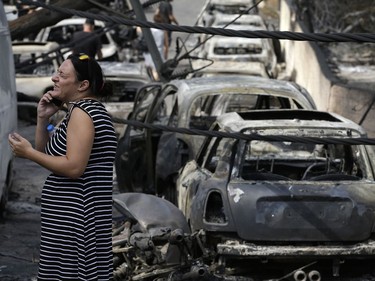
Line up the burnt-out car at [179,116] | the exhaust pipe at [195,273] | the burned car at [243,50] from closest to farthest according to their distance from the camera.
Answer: the exhaust pipe at [195,273] → the burnt-out car at [179,116] → the burned car at [243,50]

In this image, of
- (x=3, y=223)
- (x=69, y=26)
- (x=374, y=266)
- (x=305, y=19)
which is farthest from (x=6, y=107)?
(x=69, y=26)

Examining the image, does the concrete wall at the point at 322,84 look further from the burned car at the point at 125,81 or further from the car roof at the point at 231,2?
the car roof at the point at 231,2

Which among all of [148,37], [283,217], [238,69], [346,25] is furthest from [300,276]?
[346,25]

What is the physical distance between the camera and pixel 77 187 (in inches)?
207

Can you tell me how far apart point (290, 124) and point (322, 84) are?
349 inches

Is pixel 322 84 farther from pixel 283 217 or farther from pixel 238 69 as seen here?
pixel 283 217

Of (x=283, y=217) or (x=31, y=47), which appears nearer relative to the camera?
(x=283, y=217)

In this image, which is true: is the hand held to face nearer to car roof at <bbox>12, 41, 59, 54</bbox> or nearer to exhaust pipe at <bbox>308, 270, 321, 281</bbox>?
exhaust pipe at <bbox>308, 270, 321, 281</bbox>

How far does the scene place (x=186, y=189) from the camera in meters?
8.97

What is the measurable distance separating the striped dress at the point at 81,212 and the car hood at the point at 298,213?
2.74 m

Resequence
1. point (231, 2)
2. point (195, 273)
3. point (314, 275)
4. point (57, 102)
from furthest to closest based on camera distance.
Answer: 1. point (231, 2)
2. point (314, 275)
3. point (195, 273)
4. point (57, 102)

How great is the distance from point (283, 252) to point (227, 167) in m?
0.89

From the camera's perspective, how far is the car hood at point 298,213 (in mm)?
7945

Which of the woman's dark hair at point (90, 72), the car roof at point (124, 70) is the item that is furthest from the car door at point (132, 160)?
the woman's dark hair at point (90, 72)
